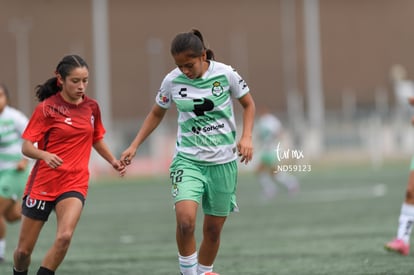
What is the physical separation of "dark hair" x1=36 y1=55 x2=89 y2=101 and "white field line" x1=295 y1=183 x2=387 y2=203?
46.4 feet

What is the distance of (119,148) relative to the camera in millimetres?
63281

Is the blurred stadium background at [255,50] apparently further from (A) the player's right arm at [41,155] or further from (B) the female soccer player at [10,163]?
(A) the player's right arm at [41,155]

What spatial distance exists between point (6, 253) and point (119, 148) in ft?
166

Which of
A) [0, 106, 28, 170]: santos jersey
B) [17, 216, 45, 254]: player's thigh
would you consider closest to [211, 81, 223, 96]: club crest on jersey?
[17, 216, 45, 254]: player's thigh

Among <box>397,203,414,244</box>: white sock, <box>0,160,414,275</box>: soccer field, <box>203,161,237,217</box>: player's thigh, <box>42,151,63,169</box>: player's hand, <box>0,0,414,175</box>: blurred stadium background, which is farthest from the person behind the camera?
<box>0,0,414,175</box>: blurred stadium background

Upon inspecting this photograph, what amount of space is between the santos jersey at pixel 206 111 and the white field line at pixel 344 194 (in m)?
13.8

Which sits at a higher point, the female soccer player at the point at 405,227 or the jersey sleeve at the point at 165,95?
the jersey sleeve at the point at 165,95

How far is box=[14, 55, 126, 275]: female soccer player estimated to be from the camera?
8.18 meters

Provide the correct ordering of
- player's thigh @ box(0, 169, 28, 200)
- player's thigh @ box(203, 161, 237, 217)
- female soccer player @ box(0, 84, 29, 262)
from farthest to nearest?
player's thigh @ box(0, 169, 28, 200) → female soccer player @ box(0, 84, 29, 262) → player's thigh @ box(203, 161, 237, 217)

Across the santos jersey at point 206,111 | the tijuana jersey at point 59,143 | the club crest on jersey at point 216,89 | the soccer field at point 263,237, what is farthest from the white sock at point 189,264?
the soccer field at point 263,237

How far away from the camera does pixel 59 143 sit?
326 inches

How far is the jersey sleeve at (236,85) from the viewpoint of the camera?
8352mm

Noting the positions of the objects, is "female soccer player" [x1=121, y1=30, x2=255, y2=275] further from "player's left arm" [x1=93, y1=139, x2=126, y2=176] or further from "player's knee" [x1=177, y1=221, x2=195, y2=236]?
"player's left arm" [x1=93, y1=139, x2=126, y2=176]

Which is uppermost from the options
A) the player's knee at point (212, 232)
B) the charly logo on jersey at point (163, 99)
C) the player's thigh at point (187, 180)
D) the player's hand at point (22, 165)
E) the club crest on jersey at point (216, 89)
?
the club crest on jersey at point (216, 89)
